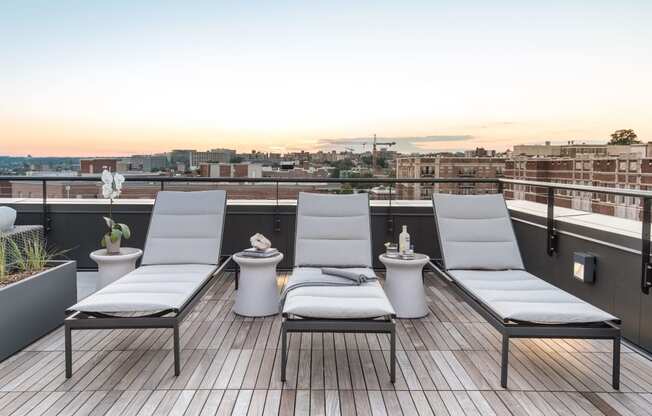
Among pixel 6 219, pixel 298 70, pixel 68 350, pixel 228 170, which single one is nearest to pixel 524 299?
pixel 68 350

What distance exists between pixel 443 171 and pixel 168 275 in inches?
173

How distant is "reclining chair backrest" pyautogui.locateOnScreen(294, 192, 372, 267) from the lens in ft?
14.8

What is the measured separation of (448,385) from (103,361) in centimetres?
231

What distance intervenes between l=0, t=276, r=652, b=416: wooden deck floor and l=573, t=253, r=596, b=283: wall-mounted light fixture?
56 cm

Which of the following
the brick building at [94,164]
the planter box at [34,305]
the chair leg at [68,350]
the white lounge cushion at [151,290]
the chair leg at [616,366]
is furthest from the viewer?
the brick building at [94,164]

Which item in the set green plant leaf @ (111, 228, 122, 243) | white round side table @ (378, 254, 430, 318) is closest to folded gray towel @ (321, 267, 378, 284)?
white round side table @ (378, 254, 430, 318)

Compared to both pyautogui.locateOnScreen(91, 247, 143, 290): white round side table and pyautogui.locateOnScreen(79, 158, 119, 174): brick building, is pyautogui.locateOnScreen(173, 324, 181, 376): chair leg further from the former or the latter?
pyautogui.locateOnScreen(79, 158, 119, 174): brick building

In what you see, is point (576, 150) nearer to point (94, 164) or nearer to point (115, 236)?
point (94, 164)

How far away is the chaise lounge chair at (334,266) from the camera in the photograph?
3.07 metres

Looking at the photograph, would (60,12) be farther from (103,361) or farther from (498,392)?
(498,392)

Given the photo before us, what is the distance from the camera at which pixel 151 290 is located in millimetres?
3482

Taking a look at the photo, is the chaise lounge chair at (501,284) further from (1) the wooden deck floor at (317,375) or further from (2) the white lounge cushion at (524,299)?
(1) the wooden deck floor at (317,375)

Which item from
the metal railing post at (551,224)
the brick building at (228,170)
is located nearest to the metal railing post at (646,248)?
the metal railing post at (551,224)

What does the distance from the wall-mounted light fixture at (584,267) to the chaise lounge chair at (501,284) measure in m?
0.43
